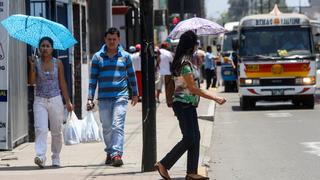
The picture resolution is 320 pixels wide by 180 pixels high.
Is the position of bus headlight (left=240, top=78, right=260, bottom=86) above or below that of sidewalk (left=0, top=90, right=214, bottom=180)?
above

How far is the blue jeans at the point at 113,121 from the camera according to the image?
10.8 metres

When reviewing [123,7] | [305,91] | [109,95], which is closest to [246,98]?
[305,91]

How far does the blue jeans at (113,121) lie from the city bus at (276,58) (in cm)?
1169

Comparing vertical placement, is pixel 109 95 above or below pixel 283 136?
above

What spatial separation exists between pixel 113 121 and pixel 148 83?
0.95 metres

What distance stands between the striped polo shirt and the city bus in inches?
452

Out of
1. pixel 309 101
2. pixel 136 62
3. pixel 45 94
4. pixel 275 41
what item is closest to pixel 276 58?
pixel 275 41

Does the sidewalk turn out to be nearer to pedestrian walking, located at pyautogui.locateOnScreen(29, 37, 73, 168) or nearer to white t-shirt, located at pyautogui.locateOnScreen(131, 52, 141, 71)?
pedestrian walking, located at pyautogui.locateOnScreen(29, 37, 73, 168)

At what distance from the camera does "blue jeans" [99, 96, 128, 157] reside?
10.8m

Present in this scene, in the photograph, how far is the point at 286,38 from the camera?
22469mm

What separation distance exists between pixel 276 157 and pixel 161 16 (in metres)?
22.1

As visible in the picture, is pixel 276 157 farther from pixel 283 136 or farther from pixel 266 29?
pixel 266 29

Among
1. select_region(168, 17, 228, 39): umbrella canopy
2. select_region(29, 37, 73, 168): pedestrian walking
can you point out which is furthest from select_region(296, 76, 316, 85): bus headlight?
select_region(29, 37, 73, 168): pedestrian walking

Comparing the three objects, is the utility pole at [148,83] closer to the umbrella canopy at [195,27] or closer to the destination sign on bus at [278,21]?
the umbrella canopy at [195,27]
